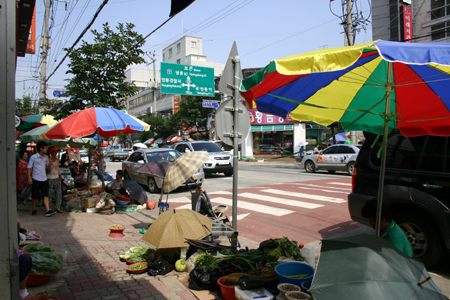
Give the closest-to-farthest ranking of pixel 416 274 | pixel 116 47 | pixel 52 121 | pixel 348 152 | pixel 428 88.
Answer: pixel 416 274 → pixel 428 88 → pixel 116 47 → pixel 52 121 → pixel 348 152

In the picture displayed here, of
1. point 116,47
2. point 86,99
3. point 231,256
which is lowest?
point 231,256

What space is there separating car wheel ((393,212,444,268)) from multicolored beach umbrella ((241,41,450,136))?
1288 mm

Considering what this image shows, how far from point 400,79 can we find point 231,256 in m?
3.15

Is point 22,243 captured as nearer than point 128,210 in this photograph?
Yes

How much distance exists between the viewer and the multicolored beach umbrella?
2.87 meters

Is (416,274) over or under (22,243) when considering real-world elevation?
over

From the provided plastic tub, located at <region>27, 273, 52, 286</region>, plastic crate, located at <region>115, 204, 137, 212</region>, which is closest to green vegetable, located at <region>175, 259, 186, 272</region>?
plastic tub, located at <region>27, 273, 52, 286</region>

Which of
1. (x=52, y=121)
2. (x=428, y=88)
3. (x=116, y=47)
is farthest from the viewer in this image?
(x=52, y=121)

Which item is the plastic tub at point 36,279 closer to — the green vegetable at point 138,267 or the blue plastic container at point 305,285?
the green vegetable at point 138,267

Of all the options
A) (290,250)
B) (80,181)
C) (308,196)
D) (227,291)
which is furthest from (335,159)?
(227,291)

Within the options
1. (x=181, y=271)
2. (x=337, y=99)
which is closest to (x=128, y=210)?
(x=181, y=271)

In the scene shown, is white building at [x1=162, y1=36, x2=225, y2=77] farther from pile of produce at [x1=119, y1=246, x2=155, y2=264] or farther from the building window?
pile of produce at [x1=119, y1=246, x2=155, y2=264]

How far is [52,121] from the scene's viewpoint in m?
13.0

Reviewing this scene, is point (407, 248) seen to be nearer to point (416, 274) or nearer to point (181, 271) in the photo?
point (416, 274)
